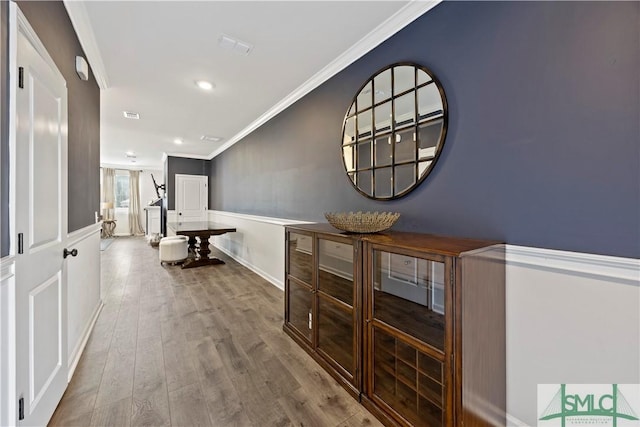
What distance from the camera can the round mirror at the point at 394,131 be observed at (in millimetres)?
1714

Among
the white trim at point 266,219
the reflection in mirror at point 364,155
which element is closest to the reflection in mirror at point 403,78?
the reflection in mirror at point 364,155

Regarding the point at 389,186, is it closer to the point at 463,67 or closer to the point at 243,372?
the point at 463,67

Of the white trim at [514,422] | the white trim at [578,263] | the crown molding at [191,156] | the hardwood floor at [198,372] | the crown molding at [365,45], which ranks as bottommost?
the hardwood floor at [198,372]

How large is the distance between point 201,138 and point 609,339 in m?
6.18

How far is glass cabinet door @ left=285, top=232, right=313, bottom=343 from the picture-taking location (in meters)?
2.12

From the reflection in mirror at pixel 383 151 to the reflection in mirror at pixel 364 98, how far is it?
0.36m

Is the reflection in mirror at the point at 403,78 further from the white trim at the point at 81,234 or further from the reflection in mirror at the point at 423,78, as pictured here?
the white trim at the point at 81,234

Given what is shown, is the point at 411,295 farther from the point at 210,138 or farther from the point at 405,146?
the point at 210,138

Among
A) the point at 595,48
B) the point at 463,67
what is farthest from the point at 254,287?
the point at 595,48

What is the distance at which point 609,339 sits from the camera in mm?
1084

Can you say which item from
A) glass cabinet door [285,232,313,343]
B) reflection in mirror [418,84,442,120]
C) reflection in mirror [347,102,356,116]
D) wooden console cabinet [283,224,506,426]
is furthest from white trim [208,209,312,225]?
reflection in mirror [418,84,442,120]

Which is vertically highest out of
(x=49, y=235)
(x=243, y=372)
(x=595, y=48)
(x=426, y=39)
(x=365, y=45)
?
(x=365, y=45)

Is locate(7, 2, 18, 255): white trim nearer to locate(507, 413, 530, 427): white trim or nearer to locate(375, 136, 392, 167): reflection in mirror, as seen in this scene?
locate(375, 136, 392, 167): reflection in mirror

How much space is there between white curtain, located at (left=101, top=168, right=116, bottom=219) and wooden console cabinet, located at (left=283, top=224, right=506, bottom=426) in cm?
997
